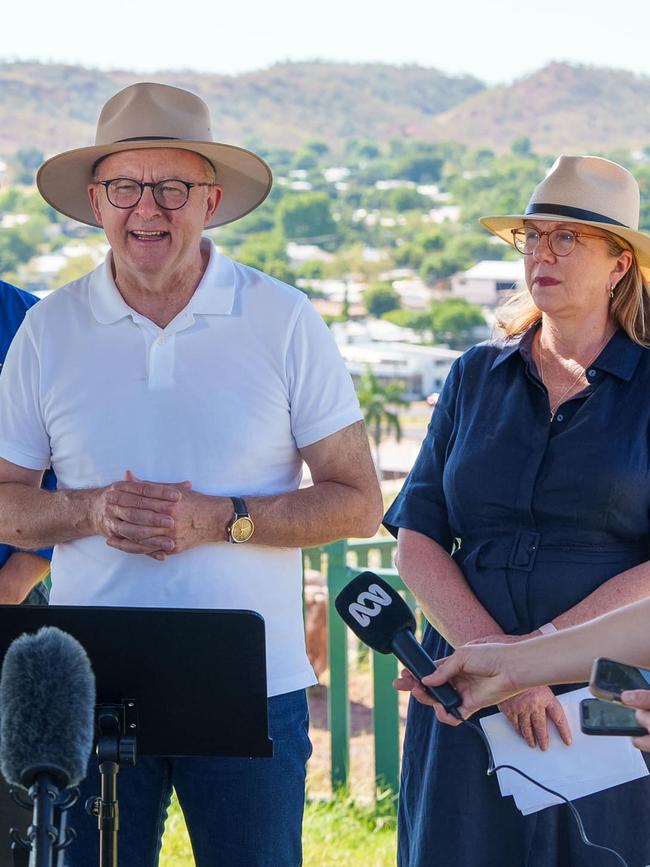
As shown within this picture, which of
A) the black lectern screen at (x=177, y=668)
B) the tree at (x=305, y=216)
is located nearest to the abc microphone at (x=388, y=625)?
the black lectern screen at (x=177, y=668)

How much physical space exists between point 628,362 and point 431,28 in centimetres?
12187

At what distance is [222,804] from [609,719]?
3.05ft

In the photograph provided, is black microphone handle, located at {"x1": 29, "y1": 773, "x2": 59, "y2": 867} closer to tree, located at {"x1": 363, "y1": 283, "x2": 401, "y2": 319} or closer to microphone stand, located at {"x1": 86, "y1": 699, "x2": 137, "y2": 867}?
microphone stand, located at {"x1": 86, "y1": 699, "x2": 137, "y2": 867}

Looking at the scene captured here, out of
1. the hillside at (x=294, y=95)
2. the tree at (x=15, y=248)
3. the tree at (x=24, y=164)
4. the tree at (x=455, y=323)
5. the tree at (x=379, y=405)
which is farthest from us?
the hillside at (x=294, y=95)

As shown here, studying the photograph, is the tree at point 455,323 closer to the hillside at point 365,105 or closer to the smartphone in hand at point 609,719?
the hillside at point 365,105

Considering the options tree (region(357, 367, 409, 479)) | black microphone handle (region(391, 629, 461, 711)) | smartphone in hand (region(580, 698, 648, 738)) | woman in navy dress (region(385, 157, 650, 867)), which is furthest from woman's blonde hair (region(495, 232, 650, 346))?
tree (region(357, 367, 409, 479))

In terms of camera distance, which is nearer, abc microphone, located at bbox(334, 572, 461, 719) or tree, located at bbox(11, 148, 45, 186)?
abc microphone, located at bbox(334, 572, 461, 719)

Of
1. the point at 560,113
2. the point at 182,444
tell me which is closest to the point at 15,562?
the point at 182,444

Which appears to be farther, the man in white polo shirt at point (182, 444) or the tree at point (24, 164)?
the tree at point (24, 164)

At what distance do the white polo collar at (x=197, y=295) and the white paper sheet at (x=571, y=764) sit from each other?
3.40 feet

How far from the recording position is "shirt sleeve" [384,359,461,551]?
2502mm

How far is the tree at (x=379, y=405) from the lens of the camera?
41.9m

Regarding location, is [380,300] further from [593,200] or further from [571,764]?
→ [571,764]

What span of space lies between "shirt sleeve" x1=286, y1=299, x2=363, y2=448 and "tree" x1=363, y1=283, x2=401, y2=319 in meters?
63.0
